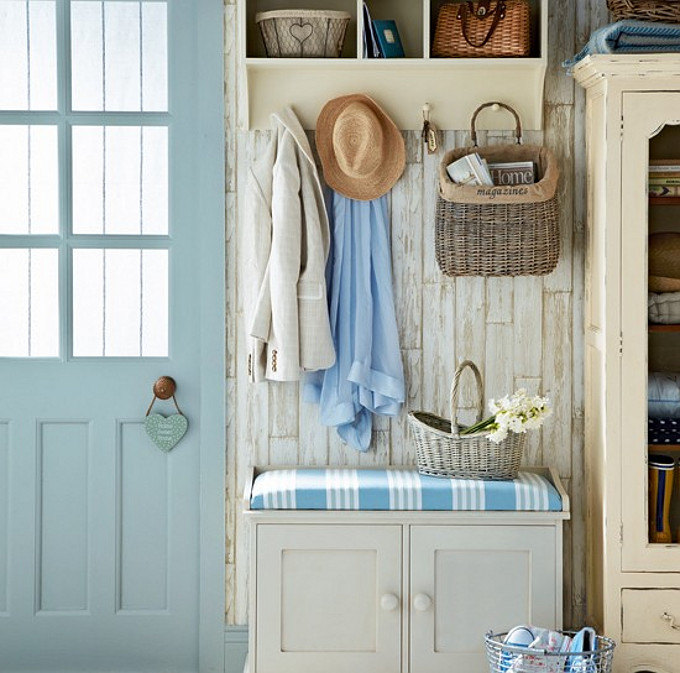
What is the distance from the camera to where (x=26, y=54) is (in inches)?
120

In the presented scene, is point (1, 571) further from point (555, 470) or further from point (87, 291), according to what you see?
point (555, 470)

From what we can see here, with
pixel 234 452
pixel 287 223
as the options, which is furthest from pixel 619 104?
pixel 234 452

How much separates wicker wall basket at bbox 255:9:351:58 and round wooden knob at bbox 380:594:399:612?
4.88 ft

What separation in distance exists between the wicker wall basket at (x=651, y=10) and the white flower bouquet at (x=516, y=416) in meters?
1.03

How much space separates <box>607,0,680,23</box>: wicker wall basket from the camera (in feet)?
8.80

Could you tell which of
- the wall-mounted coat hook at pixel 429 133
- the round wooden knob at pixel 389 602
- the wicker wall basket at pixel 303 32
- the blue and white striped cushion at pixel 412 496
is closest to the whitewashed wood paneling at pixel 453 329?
the wall-mounted coat hook at pixel 429 133

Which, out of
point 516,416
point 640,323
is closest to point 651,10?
point 640,323

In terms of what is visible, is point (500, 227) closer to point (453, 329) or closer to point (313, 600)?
point (453, 329)

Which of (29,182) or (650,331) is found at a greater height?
(29,182)

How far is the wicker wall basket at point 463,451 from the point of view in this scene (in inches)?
110

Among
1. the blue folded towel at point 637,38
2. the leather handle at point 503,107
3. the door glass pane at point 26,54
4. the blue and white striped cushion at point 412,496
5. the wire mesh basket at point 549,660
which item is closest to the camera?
the wire mesh basket at point 549,660

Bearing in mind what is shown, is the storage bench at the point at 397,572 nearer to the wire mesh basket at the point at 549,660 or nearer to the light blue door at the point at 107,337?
the wire mesh basket at the point at 549,660

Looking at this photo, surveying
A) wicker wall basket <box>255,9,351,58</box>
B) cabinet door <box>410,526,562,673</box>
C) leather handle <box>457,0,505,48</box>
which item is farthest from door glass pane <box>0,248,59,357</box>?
leather handle <box>457,0,505,48</box>

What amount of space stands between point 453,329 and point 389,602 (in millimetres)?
815
